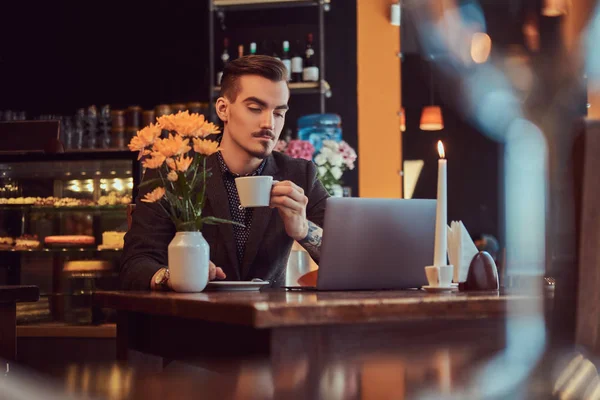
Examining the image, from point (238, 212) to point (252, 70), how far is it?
441 mm

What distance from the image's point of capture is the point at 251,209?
246 cm

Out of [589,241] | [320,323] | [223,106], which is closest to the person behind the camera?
[589,241]

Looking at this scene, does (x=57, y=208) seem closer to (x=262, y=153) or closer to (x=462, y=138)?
(x=262, y=153)

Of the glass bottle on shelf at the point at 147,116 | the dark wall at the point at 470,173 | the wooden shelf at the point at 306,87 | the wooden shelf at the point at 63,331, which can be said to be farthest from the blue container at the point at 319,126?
the dark wall at the point at 470,173

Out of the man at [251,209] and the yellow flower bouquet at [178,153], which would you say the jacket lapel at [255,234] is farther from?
the yellow flower bouquet at [178,153]

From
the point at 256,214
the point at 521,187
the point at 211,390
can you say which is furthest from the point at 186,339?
the point at 521,187

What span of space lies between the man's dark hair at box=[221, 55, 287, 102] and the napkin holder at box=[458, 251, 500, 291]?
3.28 feet

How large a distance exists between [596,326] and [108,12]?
17.6ft

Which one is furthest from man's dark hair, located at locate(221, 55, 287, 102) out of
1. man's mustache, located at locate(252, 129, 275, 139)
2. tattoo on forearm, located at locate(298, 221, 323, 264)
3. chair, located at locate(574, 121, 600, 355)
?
chair, located at locate(574, 121, 600, 355)

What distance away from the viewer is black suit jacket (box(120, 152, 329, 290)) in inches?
82.5

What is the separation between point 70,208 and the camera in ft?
16.7

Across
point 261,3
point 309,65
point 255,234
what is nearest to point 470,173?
point 309,65

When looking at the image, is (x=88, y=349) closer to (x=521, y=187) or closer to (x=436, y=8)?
(x=436, y=8)

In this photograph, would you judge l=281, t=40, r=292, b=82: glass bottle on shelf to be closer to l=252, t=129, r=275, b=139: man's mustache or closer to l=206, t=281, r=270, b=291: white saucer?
l=252, t=129, r=275, b=139: man's mustache
